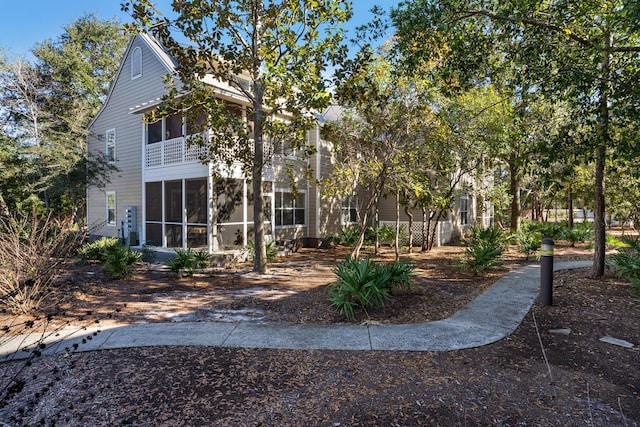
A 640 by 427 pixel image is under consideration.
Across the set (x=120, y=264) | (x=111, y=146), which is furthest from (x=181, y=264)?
(x=111, y=146)

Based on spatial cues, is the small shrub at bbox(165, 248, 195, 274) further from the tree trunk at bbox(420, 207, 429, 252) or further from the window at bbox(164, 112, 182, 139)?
the tree trunk at bbox(420, 207, 429, 252)

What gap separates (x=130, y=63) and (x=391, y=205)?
1455 cm

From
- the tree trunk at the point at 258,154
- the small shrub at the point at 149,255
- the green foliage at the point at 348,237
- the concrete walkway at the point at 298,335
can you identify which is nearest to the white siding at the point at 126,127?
the small shrub at the point at 149,255

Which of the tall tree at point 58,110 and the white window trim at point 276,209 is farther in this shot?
the tall tree at point 58,110

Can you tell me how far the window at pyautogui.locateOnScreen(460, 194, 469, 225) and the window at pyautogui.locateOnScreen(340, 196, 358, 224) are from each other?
6.38 m

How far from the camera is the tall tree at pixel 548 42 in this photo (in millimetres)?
6102

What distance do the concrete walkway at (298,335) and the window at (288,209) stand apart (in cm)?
1035

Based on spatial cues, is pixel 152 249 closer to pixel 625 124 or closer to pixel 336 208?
pixel 336 208

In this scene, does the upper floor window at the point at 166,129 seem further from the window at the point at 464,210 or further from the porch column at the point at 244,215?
the window at the point at 464,210

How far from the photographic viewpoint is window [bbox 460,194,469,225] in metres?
21.3

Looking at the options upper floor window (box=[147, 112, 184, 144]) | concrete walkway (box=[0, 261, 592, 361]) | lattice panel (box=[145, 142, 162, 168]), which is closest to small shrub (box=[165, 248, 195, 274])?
concrete walkway (box=[0, 261, 592, 361])

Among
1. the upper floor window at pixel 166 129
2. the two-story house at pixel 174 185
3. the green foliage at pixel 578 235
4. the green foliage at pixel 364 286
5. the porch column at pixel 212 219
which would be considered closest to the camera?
the green foliage at pixel 364 286

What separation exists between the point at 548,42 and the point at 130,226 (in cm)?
1637

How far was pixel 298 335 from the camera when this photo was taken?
5.29m
